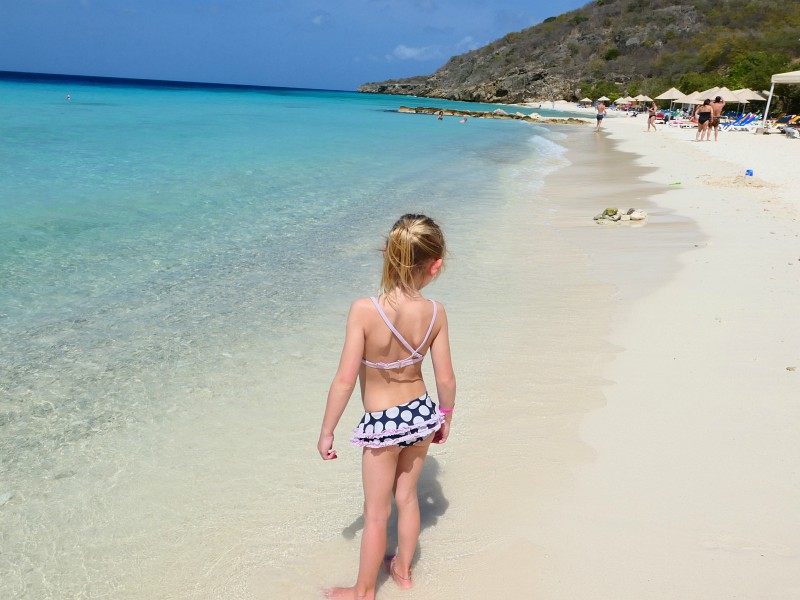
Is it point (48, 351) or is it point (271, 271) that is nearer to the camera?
point (48, 351)

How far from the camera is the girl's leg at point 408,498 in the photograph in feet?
8.22

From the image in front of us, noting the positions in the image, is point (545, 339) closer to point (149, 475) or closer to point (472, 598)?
point (472, 598)

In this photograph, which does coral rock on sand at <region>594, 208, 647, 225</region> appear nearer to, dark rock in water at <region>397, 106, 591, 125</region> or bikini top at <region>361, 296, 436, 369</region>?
bikini top at <region>361, 296, 436, 369</region>

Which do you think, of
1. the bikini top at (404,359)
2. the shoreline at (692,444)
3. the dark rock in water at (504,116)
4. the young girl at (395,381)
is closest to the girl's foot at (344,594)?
the young girl at (395,381)

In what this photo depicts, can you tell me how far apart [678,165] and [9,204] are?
57.7ft

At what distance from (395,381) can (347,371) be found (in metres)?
0.22

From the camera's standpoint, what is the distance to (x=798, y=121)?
32.4 m

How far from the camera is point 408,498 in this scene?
2.55 m

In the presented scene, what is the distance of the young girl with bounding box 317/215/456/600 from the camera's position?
229cm

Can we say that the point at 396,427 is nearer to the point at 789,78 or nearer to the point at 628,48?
the point at 789,78

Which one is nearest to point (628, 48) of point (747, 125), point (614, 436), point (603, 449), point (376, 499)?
point (747, 125)

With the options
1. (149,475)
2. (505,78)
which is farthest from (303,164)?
(505,78)

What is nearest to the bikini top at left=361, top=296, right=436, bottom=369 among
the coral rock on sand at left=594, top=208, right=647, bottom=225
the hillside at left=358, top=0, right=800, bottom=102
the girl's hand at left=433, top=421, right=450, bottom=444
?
the girl's hand at left=433, top=421, right=450, bottom=444

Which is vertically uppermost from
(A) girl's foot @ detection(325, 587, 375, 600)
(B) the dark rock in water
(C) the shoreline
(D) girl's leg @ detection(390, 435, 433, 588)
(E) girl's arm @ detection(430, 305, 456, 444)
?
(E) girl's arm @ detection(430, 305, 456, 444)
